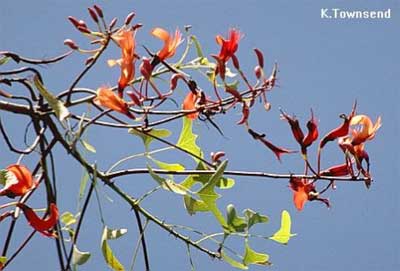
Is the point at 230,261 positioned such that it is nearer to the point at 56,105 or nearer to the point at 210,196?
the point at 210,196

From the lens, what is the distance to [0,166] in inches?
45.2

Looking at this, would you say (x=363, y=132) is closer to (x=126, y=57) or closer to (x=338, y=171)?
(x=338, y=171)

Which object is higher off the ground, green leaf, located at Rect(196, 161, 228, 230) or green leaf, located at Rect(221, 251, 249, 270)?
green leaf, located at Rect(196, 161, 228, 230)

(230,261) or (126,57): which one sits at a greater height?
(126,57)

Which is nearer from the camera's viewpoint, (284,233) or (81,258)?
(81,258)

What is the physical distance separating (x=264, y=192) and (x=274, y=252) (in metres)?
0.11

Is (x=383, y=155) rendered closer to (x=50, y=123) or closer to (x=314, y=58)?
(x=314, y=58)

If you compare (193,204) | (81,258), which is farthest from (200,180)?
(81,258)

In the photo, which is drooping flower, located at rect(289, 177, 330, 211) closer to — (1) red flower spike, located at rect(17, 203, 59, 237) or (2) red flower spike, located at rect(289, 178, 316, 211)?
(2) red flower spike, located at rect(289, 178, 316, 211)

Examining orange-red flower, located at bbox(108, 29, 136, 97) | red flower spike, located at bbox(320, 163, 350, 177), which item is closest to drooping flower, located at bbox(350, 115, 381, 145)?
red flower spike, located at bbox(320, 163, 350, 177)

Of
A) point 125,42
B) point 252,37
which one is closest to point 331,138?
point 125,42

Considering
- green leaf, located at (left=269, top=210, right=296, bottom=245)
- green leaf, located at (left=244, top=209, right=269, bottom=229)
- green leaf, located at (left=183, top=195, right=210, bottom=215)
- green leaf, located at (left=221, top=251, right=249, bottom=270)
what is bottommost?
green leaf, located at (left=221, top=251, right=249, bottom=270)

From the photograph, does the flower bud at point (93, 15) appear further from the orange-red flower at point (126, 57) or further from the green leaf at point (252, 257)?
the green leaf at point (252, 257)

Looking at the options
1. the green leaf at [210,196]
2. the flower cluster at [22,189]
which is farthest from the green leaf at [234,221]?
the flower cluster at [22,189]
